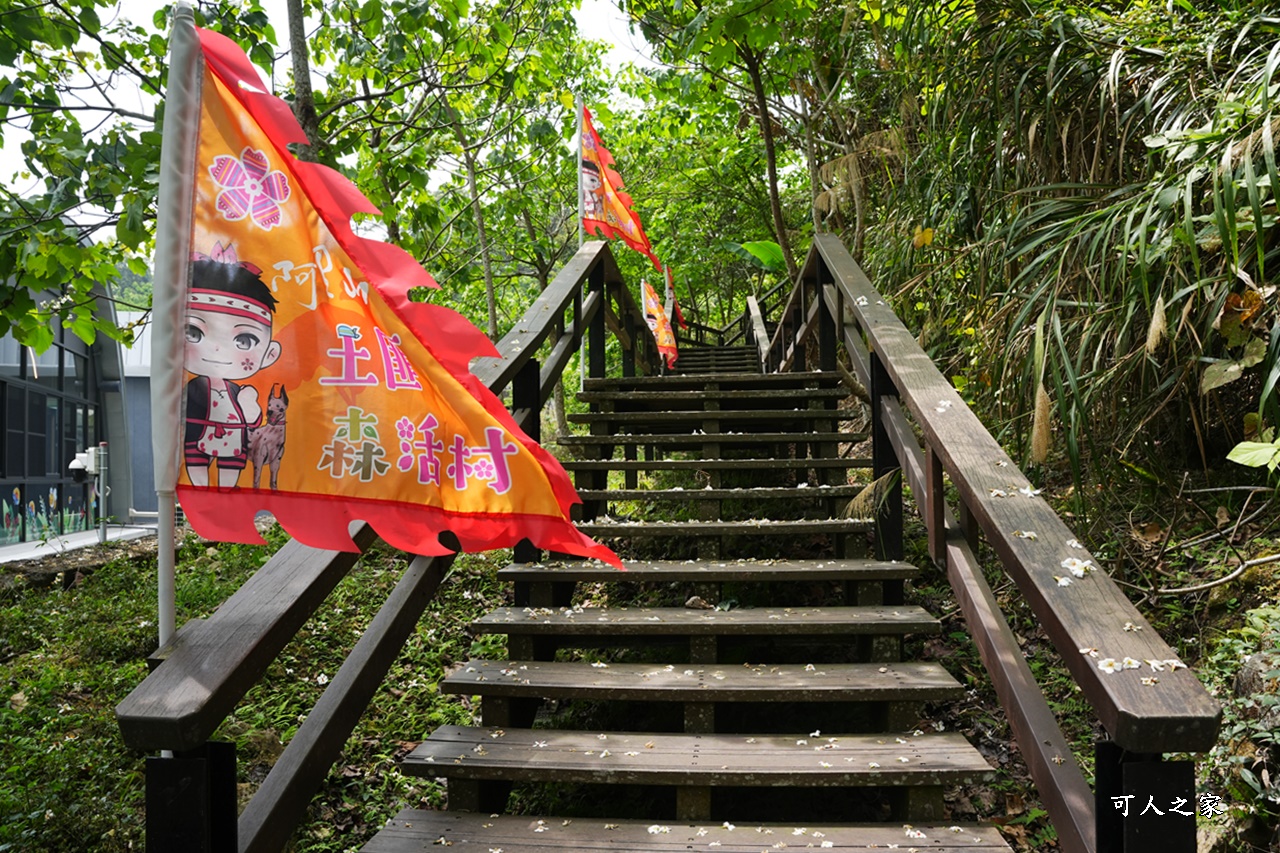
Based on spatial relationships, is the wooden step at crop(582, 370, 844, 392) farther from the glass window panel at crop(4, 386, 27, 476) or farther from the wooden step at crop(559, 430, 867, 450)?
the glass window panel at crop(4, 386, 27, 476)

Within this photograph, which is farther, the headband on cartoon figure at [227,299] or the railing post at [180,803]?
the headband on cartoon figure at [227,299]

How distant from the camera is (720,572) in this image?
2.90 meters

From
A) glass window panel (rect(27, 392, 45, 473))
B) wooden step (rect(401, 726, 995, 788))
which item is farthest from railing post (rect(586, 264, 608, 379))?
glass window panel (rect(27, 392, 45, 473))

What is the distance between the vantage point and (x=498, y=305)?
44.8 feet

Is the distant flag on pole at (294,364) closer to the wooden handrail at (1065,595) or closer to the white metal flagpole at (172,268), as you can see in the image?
the white metal flagpole at (172,268)

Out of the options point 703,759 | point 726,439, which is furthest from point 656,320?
point 703,759

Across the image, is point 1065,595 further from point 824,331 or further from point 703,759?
point 824,331

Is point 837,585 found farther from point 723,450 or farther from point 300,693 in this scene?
point 300,693

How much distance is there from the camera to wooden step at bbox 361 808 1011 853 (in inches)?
75.6

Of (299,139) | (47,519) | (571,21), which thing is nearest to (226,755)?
(299,139)

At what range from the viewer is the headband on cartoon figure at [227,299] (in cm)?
151

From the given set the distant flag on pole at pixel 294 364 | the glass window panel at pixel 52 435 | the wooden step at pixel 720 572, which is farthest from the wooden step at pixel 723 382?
the glass window panel at pixel 52 435

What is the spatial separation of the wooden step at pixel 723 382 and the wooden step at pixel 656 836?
286 centimetres

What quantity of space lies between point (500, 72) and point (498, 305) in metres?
8.47
